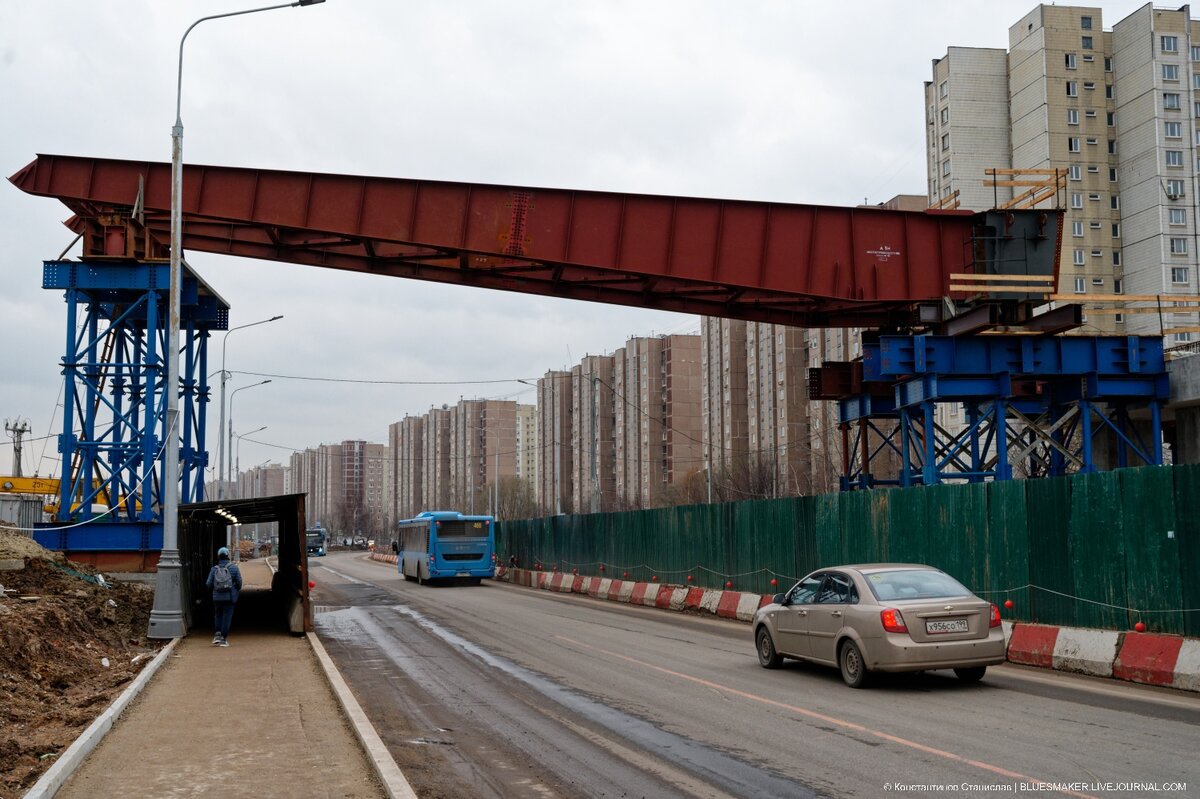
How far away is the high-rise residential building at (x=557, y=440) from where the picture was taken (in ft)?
417

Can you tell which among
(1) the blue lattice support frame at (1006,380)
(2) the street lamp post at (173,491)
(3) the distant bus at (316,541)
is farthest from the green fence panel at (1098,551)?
(3) the distant bus at (316,541)

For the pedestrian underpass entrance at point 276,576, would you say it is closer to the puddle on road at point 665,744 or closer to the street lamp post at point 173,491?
the street lamp post at point 173,491

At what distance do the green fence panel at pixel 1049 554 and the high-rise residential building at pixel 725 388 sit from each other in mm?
86830

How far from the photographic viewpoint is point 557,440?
133 meters

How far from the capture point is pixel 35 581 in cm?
1966

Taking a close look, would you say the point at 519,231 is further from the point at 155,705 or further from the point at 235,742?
the point at 235,742

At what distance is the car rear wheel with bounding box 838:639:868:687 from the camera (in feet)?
40.4

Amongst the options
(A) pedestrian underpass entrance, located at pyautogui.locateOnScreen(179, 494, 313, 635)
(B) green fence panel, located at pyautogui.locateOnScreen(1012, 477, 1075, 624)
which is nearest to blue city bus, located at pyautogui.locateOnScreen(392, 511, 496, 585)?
(A) pedestrian underpass entrance, located at pyautogui.locateOnScreen(179, 494, 313, 635)

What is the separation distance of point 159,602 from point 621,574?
61.0 feet

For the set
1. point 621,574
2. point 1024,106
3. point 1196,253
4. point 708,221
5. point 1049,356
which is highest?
point 1024,106

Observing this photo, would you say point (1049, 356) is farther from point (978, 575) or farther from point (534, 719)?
point (534, 719)

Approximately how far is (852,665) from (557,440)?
12061 cm

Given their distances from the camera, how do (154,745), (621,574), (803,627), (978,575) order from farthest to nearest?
1. (621,574)
2. (978,575)
3. (803,627)
4. (154,745)

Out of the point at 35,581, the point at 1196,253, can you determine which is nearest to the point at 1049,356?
the point at 35,581
